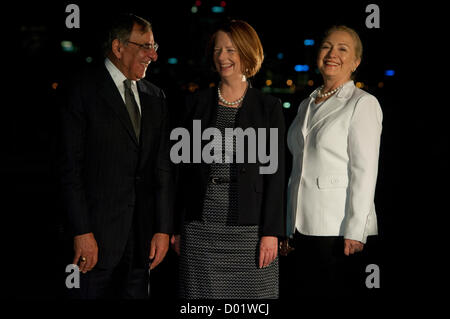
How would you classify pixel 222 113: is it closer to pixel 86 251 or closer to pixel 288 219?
pixel 288 219

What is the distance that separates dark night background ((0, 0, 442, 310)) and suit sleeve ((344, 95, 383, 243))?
0.28 m

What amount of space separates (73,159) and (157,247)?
2.43 ft

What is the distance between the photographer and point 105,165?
327cm

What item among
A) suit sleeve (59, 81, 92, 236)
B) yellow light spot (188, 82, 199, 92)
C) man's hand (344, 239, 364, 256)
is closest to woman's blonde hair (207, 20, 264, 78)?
suit sleeve (59, 81, 92, 236)

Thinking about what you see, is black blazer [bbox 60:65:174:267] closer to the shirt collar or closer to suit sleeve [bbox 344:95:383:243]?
the shirt collar

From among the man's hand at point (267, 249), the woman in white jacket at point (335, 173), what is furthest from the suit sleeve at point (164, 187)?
the woman in white jacket at point (335, 173)

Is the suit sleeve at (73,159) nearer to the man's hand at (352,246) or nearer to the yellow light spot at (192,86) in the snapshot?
the man's hand at (352,246)

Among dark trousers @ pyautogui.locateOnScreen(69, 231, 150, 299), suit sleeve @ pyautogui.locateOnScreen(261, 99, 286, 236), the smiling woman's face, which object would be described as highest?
the smiling woman's face

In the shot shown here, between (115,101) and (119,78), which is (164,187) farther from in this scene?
(119,78)

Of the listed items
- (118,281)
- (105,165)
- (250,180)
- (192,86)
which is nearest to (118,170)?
(105,165)

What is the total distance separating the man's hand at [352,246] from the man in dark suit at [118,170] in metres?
1.05

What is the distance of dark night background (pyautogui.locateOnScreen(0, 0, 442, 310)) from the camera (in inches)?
225

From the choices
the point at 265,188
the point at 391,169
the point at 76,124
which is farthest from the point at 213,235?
the point at 391,169

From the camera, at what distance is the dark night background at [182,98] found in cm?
571
